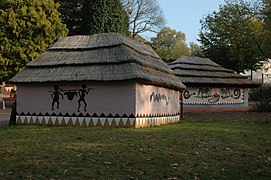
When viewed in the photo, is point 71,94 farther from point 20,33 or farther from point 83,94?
point 20,33

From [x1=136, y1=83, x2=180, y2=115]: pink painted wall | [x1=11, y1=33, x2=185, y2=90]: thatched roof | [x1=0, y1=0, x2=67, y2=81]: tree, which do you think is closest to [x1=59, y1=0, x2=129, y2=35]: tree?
[x1=0, y1=0, x2=67, y2=81]: tree

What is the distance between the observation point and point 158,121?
57.9 feet

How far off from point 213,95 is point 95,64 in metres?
16.8

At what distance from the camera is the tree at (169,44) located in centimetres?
7180

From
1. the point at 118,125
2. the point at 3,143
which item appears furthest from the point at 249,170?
the point at 118,125

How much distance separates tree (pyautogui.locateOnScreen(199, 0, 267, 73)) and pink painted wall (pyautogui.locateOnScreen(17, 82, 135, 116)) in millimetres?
14424

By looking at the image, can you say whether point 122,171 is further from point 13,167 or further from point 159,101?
point 159,101

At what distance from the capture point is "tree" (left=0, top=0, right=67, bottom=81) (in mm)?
26672

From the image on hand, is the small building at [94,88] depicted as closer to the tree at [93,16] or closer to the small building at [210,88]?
the small building at [210,88]

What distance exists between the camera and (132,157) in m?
8.30

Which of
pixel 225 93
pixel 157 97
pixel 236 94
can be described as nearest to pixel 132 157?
pixel 157 97

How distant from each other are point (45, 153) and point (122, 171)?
2470 mm

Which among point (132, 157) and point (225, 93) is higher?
point (225, 93)

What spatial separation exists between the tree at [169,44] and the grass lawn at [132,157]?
60.3 meters
